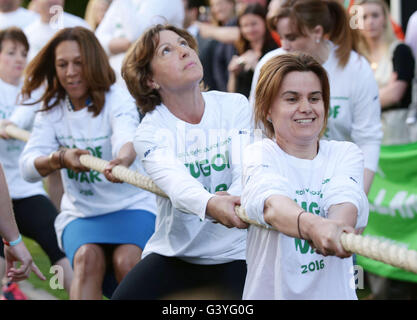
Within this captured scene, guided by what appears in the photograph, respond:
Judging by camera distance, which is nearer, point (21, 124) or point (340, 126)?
point (340, 126)

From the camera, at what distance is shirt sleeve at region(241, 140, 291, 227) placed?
7.98 ft

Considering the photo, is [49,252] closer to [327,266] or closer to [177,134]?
[177,134]

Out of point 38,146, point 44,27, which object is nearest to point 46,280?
point 38,146

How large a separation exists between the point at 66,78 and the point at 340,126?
149 cm

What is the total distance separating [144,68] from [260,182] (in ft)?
3.73

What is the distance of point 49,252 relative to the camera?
479 cm

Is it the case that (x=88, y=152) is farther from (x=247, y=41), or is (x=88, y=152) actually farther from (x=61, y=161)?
(x=247, y=41)

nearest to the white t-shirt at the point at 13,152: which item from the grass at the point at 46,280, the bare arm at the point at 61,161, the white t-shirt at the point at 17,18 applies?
the grass at the point at 46,280

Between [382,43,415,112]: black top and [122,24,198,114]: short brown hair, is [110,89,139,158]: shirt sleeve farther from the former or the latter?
[382,43,415,112]: black top

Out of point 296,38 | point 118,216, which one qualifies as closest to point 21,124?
point 118,216

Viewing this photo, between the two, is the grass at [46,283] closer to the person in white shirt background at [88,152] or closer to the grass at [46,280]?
the grass at [46,280]

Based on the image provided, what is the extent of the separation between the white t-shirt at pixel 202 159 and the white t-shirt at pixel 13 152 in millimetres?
1999

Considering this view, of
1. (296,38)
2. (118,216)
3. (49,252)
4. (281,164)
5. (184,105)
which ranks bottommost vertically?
(49,252)
